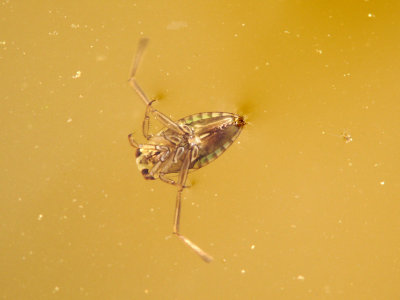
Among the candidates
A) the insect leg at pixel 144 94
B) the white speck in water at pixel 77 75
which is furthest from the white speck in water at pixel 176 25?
the white speck in water at pixel 77 75

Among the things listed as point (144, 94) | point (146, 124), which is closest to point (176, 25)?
point (144, 94)

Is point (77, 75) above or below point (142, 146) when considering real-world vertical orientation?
above

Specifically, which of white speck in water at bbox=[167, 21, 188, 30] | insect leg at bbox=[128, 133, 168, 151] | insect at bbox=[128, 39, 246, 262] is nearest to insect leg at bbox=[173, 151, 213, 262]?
insect at bbox=[128, 39, 246, 262]

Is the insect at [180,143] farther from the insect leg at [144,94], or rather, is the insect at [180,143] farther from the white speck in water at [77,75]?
the white speck in water at [77,75]

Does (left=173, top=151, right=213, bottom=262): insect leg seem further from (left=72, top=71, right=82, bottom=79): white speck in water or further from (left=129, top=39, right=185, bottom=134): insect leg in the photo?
(left=72, top=71, right=82, bottom=79): white speck in water

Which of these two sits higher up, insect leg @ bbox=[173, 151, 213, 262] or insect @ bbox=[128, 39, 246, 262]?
insect @ bbox=[128, 39, 246, 262]

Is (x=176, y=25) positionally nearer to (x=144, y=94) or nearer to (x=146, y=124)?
(x=144, y=94)

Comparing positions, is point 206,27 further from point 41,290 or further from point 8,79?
point 41,290

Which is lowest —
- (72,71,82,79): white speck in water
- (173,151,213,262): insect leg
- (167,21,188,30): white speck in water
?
(173,151,213,262): insect leg
